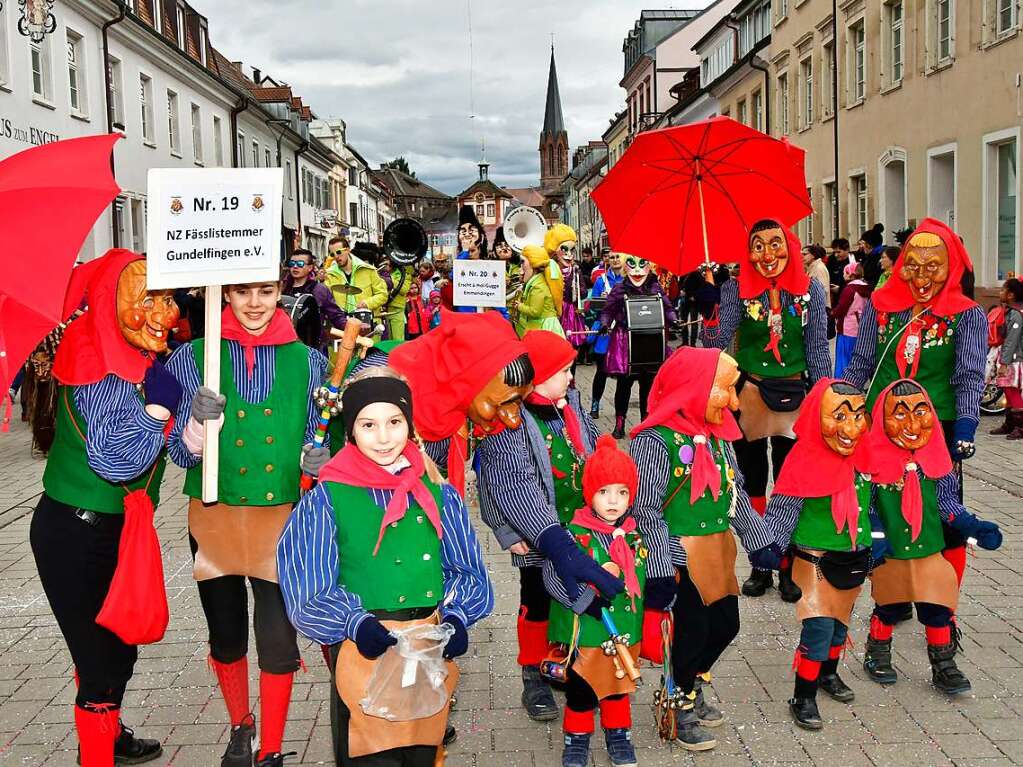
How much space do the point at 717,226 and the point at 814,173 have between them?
21220 mm

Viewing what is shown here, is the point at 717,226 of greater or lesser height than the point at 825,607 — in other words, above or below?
above

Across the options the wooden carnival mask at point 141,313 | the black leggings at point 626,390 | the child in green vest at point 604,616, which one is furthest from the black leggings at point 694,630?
the black leggings at point 626,390

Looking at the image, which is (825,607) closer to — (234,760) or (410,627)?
(410,627)

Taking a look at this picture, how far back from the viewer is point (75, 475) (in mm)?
3678

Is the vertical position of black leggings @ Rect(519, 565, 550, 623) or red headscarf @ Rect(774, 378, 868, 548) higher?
red headscarf @ Rect(774, 378, 868, 548)

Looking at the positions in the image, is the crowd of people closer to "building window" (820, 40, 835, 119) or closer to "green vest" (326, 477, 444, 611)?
"green vest" (326, 477, 444, 611)

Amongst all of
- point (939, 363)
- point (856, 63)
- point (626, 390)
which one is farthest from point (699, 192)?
point (856, 63)

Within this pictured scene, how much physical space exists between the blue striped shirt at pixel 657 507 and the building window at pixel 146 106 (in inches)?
1001

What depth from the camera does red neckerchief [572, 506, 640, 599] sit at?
395 centimetres

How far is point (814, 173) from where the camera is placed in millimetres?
26547

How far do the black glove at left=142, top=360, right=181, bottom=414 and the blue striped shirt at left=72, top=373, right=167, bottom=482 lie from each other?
50 mm

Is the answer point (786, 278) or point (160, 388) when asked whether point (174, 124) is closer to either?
point (786, 278)

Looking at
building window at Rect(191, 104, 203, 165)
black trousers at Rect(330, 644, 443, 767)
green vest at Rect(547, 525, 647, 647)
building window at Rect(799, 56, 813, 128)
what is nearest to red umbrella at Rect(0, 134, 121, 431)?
black trousers at Rect(330, 644, 443, 767)

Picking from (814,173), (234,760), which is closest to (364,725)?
(234,760)
